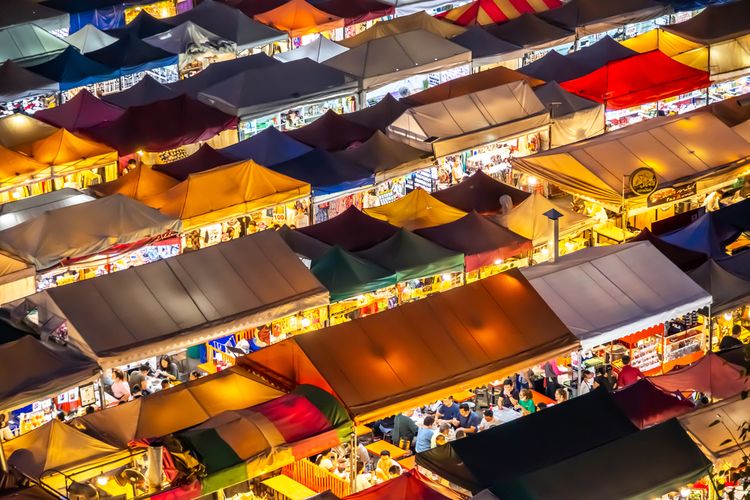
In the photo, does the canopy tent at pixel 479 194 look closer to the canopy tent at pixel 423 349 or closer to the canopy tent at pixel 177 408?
the canopy tent at pixel 423 349

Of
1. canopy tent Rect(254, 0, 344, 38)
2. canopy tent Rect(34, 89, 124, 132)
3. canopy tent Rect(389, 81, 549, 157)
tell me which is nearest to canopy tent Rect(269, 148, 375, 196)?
canopy tent Rect(389, 81, 549, 157)

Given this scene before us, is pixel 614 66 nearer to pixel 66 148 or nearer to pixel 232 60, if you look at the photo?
pixel 232 60

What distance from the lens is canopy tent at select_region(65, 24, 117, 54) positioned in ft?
95.7

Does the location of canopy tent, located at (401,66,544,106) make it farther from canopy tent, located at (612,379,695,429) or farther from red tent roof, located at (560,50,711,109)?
canopy tent, located at (612,379,695,429)

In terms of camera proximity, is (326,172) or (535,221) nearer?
(535,221)

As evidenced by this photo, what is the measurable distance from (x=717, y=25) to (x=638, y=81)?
3.30 m

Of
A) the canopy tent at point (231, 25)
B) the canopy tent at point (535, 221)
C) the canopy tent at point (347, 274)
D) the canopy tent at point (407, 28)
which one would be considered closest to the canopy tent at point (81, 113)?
the canopy tent at point (231, 25)

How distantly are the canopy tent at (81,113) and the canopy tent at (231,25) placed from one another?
4594 millimetres

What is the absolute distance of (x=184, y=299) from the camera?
1836cm

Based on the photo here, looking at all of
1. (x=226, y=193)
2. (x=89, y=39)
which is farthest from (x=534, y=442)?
(x=89, y=39)

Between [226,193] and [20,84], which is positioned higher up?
[20,84]

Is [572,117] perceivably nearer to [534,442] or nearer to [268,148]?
[268,148]

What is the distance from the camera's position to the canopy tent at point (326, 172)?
22250 millimetres

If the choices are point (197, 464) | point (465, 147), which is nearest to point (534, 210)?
point (465, 147)
